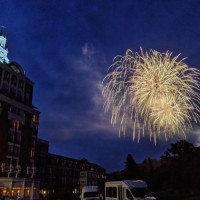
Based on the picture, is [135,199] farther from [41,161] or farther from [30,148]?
[41,161]

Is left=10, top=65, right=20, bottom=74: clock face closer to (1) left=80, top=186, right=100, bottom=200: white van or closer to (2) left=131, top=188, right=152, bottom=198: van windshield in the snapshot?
(1) left=80, top=186, right=100, bottom=200: white van

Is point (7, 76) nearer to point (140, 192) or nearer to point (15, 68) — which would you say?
point (15, 68)

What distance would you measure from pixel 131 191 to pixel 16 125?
3787 centimetres

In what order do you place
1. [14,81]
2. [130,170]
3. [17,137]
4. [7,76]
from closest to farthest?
[17,137], [7,76], [14,81], [130,170]

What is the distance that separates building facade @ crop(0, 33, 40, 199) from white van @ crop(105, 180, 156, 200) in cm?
3086

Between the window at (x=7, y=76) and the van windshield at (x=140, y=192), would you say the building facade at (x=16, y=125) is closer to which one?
the window at (x=7, y=76)

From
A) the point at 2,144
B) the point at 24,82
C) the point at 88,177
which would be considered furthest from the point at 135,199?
the point at 88,177

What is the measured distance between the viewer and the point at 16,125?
164 feet

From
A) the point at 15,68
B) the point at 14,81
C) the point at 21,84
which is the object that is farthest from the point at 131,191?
the point at 15,68

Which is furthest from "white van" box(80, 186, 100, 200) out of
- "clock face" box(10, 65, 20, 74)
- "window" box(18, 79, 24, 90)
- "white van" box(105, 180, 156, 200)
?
"clock face" box(10, 65, 20, 74)

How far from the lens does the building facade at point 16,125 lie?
4566 centimetres

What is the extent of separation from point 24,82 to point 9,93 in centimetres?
724

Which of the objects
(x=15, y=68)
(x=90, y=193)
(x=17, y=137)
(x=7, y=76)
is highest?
(x=15, y=68)

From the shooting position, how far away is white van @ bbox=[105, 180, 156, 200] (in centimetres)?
1859
